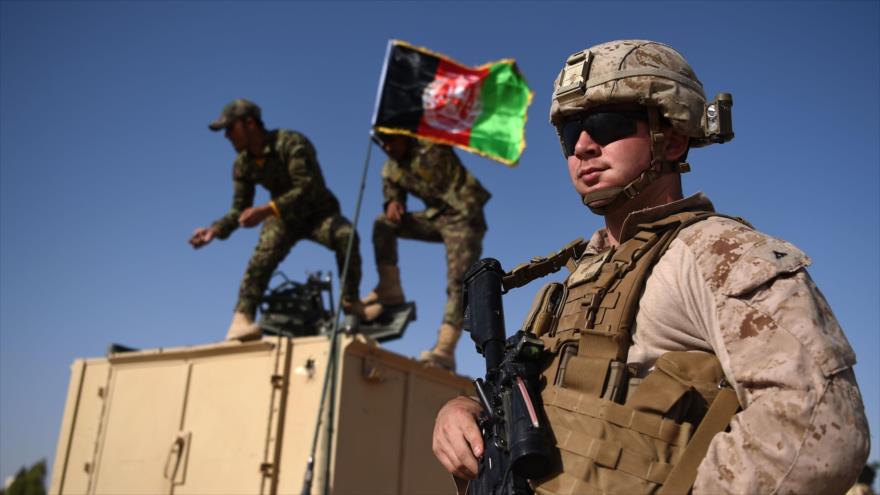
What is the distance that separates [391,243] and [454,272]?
82 centimetres

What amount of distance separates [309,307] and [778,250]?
18.9 ft

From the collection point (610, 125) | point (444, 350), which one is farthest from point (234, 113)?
point (610, 125)

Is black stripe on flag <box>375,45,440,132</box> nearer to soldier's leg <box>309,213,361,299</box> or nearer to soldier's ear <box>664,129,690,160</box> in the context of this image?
soldier's leg <box>309,213,361,299</box>

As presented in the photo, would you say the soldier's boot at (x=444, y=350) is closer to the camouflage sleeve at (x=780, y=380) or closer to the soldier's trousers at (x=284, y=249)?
the soldier's trousers at (x=284, y=249)

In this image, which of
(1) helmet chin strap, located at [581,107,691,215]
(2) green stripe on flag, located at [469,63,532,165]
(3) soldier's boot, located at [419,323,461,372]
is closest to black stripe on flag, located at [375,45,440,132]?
(2) green stripe on flag, located at [469,63,532,165]

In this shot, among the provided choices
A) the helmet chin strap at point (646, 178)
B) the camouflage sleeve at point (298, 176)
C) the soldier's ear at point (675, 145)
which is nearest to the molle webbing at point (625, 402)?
the helmet chin strap at point (646, 178)

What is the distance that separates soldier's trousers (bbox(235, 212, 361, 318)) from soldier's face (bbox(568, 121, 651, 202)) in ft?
17.0

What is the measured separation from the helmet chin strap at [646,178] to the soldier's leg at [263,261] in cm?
536

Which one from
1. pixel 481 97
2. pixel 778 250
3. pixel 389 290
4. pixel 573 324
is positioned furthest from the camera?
pixel 481 97

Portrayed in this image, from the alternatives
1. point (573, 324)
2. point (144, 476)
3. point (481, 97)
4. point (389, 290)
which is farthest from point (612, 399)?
point (481, 97)

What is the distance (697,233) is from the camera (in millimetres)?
1734

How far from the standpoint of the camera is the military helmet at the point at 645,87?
2.00 metres

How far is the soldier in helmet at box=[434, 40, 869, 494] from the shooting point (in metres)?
1.41

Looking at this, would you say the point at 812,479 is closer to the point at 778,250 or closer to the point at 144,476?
the point at 778,250
